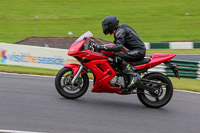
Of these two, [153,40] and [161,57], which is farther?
[153,40]

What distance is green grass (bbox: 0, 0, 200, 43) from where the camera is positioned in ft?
75.9

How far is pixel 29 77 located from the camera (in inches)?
370

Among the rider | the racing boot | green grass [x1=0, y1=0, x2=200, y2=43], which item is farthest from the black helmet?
green grass [x1=0, y1=0, x2=200, y2=43]

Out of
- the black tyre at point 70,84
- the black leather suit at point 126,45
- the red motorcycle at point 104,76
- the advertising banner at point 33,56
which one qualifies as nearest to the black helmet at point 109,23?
the black leather suit at point 126,45

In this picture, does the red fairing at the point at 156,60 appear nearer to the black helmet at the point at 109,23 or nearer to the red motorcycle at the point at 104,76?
the red motorcycle at the point at 104,76

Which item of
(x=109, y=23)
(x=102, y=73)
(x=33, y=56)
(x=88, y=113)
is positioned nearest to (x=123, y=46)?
(x=109, y=23)

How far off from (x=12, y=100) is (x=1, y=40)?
14815 mm

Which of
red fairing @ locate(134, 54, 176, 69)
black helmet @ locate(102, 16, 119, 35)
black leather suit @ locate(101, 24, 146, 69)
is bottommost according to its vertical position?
red fairing @ locate(134, 54, 176, 69)

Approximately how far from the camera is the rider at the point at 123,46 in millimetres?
6566

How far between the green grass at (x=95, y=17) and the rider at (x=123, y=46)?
1470 centimetres

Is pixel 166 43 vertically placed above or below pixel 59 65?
above

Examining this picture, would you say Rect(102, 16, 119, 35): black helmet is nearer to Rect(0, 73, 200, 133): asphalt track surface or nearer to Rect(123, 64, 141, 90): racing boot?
Rect(123, 64, 141, 90): racing boot

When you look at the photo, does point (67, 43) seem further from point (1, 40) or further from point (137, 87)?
point (137, 87)

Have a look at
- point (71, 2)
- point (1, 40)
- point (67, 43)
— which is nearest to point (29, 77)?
point (67, 43)
